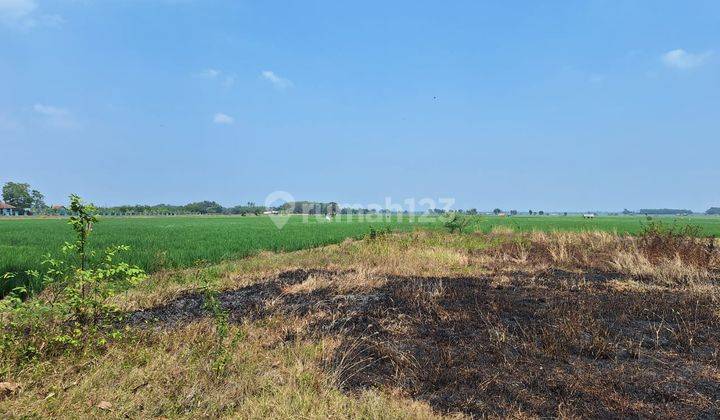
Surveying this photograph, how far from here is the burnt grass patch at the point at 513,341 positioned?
3.33m

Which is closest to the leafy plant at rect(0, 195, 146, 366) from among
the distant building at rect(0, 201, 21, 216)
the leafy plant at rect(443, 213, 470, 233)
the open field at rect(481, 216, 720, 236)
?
the open field at rect(481, 216, 720, 236)

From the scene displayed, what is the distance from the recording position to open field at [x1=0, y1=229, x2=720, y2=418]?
A: 3203 millimetres

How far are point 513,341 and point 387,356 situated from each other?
160 cm

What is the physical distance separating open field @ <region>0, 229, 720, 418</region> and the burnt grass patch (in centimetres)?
2

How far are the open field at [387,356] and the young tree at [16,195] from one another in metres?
156

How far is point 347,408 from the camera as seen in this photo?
3.15 m

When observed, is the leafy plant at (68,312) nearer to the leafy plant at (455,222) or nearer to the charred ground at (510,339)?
the charred ground at (510,339)

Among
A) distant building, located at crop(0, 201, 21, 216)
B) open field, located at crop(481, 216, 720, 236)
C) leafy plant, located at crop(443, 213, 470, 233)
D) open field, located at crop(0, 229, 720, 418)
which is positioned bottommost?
open field, located at crop(0, 229, 720, 418)

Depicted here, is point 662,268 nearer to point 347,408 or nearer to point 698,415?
point 698,415

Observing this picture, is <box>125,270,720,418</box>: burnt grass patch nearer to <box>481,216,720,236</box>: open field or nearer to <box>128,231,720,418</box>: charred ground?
<box>128,231,720,418</box>: charred ground

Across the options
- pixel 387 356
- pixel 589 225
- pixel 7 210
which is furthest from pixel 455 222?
pixel 7 210

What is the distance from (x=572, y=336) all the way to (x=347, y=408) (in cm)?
305

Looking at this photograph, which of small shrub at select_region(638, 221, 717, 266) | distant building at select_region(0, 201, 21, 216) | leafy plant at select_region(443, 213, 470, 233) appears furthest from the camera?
distant building at select_region(0, 201, 21, 216)

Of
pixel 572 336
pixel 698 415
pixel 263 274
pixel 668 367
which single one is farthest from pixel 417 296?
pixel 263 274
